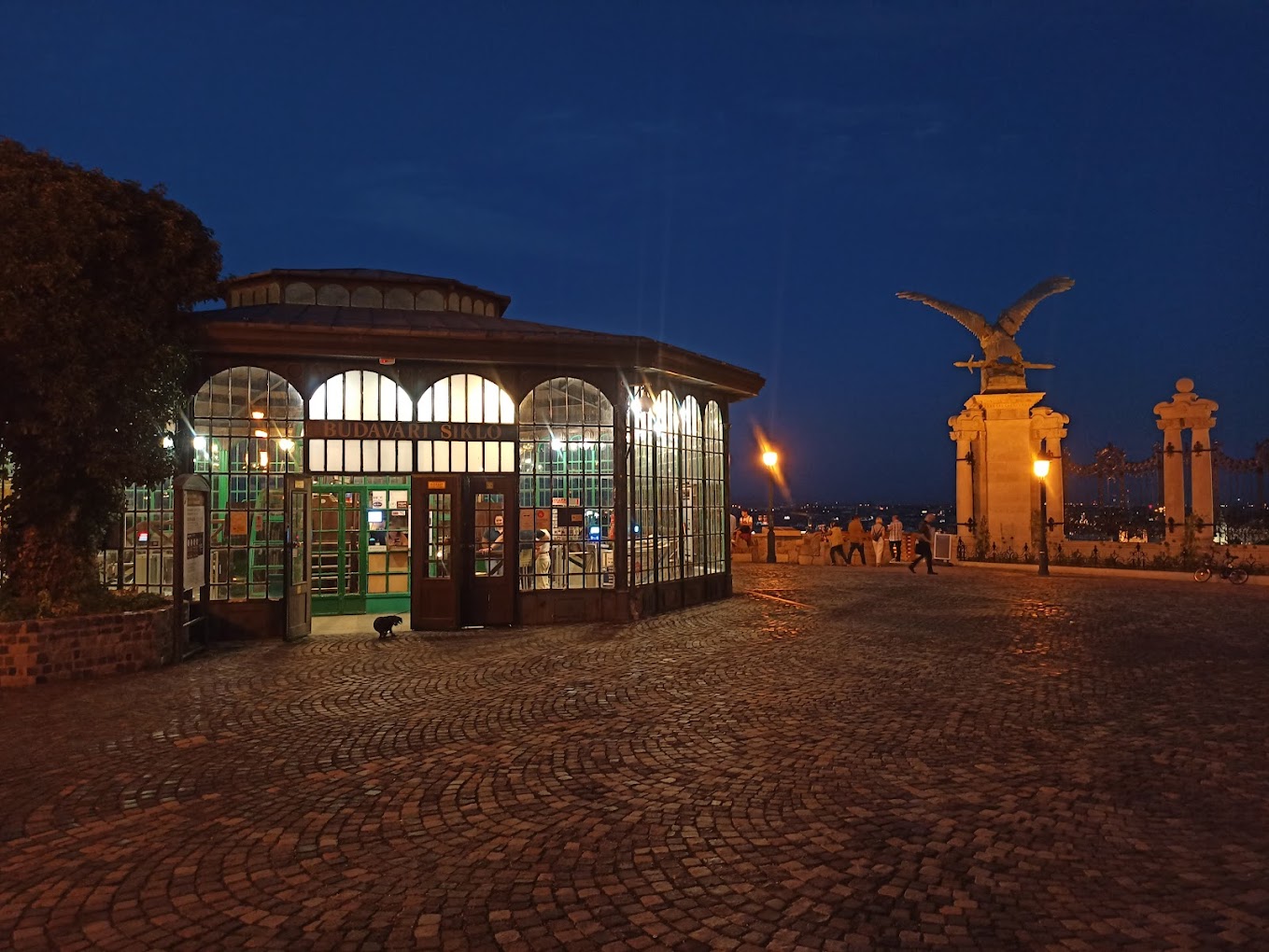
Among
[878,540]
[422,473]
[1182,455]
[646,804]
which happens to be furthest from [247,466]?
[1182,455]

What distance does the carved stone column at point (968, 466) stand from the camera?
26875 mm

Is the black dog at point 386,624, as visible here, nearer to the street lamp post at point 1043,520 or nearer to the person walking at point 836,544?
the street lamp post at point 1043,520

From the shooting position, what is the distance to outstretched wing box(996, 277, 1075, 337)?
27141mm

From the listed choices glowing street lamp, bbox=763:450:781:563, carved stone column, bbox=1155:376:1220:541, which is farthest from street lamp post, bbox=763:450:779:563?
carved stone column, bbox=1155:376:1220:541

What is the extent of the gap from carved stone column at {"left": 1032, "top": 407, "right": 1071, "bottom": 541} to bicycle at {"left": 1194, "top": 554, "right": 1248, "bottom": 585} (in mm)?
5421

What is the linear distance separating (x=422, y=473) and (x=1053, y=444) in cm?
2043

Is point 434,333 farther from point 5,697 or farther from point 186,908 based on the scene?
point 186,908

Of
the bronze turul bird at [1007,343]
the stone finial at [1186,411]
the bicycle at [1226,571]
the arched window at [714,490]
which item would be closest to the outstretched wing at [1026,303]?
the bronze turul bird at [1007,343]

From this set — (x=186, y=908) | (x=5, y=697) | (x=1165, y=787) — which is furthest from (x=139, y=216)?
(x=1165, y=787)

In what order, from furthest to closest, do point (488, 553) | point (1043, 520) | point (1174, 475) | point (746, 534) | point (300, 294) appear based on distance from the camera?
point (746, 534), point (1174, 475), point (1043, 520), point (300, 294), point (488, 553)

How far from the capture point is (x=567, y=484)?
45.0 feet

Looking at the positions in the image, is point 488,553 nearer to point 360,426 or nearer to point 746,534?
point 360,426

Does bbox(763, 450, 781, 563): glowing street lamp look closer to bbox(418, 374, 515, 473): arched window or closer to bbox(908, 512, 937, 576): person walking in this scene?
bbox(908, 512, 937, 576): person walking

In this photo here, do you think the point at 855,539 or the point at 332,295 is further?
the point at 855,539
